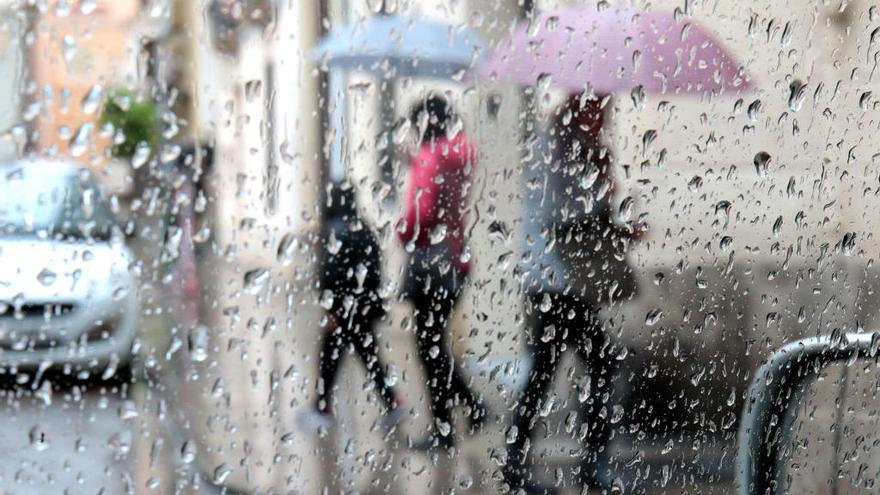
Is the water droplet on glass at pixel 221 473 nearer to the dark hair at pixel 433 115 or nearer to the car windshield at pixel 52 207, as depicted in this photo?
the car windshield at pixel 52 207

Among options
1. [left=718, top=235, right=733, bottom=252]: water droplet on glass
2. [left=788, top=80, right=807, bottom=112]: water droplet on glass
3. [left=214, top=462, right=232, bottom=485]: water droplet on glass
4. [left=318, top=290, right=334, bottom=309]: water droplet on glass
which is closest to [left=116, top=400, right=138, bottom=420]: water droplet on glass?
[left=214, top=462, right=232, bottom=485]: water droplet on glass

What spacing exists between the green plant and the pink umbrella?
41cm

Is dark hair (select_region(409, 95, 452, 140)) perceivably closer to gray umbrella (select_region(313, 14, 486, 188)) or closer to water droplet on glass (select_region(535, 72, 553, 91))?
gray umbrella (select_region(313, 14, 486, 188))

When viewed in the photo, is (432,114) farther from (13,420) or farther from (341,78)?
(13,420)

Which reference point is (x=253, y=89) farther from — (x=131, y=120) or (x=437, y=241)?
(x=437, y=241)

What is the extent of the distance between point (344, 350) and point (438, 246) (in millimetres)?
169

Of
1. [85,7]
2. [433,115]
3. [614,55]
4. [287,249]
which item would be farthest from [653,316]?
[85,7]

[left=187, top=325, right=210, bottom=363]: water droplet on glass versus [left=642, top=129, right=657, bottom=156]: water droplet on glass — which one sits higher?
[left=642, top=129, right=657, bottom=156]: water droplet on glass

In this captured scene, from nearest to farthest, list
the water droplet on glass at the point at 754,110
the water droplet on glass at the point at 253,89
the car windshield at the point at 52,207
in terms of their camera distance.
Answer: the car windshield at the point at 52,207
the water droplet on glass at the point at 253,89
the water droplet on glass at the point at 754,110

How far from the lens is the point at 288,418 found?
1.05m

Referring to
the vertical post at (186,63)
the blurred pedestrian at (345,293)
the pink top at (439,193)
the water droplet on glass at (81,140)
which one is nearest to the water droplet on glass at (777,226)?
the pink top at (439,193)

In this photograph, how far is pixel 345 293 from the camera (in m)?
1.08

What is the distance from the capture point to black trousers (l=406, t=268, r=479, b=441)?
1.14 metres

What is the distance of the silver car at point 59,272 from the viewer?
2.75 feet
